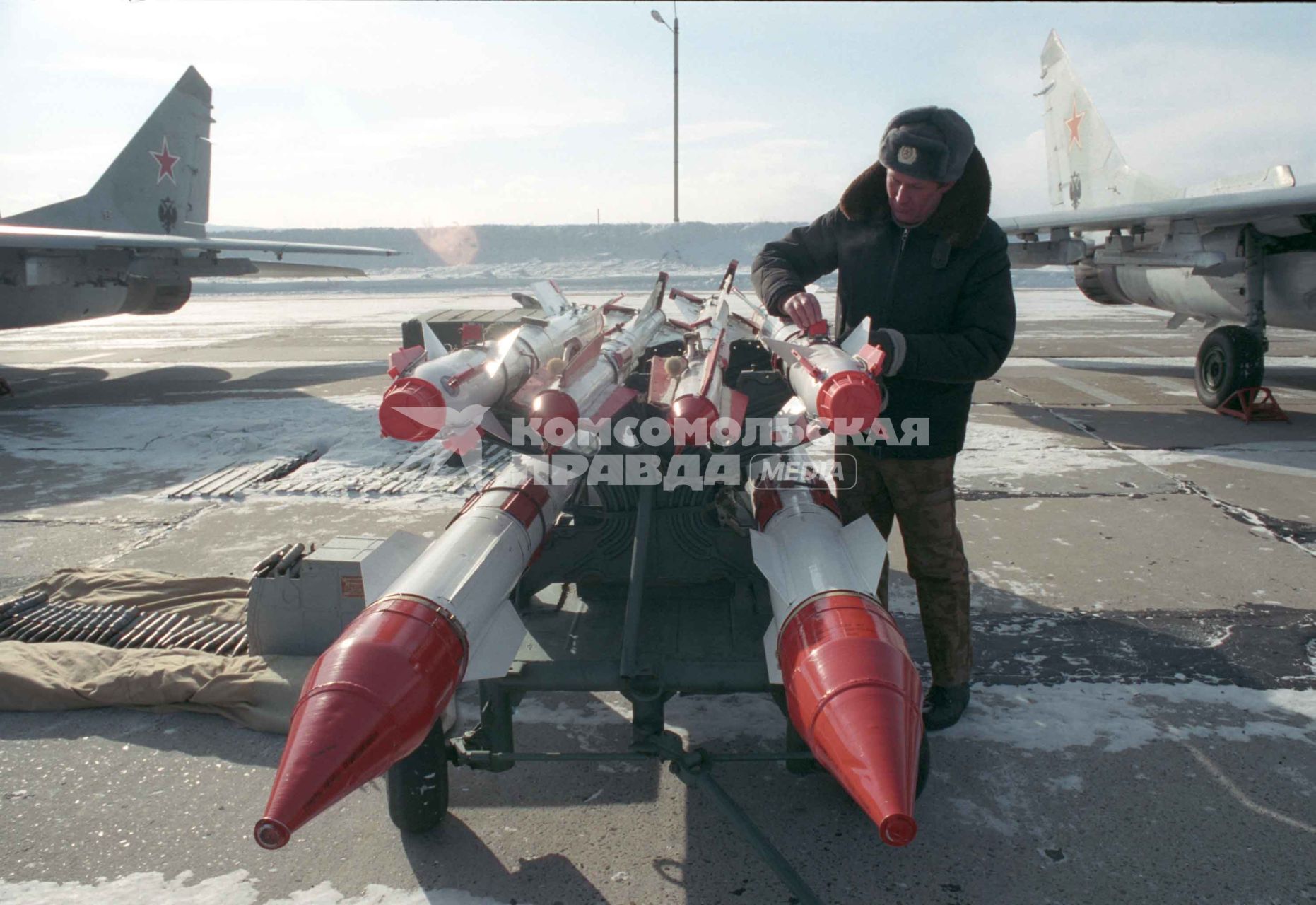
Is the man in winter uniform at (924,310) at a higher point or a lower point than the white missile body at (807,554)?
higher

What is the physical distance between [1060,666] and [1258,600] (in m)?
1.61

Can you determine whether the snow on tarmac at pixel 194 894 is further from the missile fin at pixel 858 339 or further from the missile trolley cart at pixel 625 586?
the missile fin at pixel 858 339

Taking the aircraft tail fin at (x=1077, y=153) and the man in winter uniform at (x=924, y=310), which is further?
the aircraft tail fin at (x=1077, y=153)

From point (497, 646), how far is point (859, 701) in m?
1.28

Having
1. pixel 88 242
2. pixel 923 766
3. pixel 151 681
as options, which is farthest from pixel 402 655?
pixel 88 242

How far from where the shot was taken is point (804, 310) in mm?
3291

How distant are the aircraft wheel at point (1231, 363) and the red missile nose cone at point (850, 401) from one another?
8913 millimetres

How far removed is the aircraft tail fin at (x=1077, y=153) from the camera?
13664 mm

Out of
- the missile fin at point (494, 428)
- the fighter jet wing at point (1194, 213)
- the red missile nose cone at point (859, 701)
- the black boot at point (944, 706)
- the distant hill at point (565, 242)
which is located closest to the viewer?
the red missile nose cone at point (859, 701)

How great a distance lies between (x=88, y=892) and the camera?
107 inches

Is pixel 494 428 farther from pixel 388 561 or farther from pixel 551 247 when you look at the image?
pixel 551 247

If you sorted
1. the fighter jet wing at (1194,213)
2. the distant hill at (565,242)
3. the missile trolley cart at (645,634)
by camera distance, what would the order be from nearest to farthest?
the missile trolley cart at (645,634) → the fighter jet wing at (1194,213) → the distant hill at (565,242)

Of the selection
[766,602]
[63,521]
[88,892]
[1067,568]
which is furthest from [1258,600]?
[63,521]

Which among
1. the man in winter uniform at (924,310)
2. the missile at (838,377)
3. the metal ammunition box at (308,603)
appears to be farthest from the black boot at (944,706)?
the metal ammunition box at (308,603)
